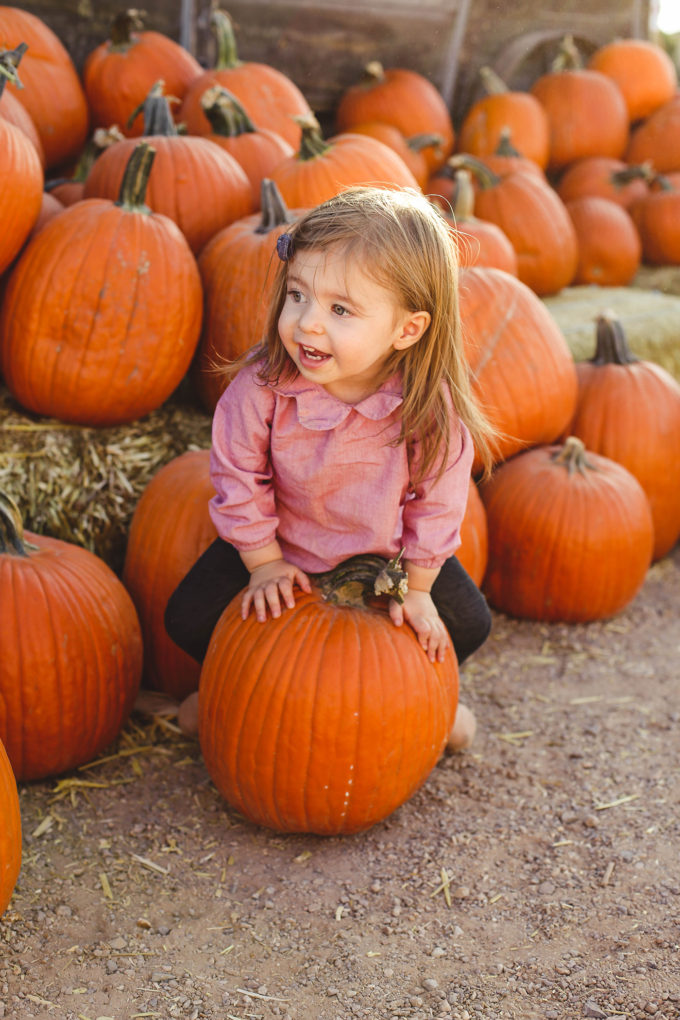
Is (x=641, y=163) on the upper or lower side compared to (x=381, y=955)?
upper

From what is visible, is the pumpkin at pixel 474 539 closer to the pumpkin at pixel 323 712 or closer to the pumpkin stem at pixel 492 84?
the pumpkin at pixel 323 712

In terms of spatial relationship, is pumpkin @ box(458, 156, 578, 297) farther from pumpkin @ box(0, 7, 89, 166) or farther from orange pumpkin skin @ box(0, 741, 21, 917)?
orange pumpkin skin @ box(0, 741, 21, 917)

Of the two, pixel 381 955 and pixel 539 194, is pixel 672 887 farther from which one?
pixel 539 194

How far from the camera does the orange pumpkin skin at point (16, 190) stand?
281 centimetres

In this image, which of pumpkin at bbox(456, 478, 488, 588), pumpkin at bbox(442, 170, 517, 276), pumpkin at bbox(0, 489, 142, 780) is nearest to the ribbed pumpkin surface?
pumpkin at bbox(0, 489, 142, 780)

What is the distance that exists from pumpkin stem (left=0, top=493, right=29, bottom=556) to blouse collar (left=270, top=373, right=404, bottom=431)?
74cm

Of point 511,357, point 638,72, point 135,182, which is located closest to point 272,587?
point 135,182

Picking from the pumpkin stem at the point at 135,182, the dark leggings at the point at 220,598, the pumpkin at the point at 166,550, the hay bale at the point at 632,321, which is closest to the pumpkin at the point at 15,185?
the pumpkin stem at the point at 135,182

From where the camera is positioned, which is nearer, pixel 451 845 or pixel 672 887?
pixel 672 887

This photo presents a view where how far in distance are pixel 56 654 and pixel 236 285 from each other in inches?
53.0

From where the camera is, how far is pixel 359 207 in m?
2.03

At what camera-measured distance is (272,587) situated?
7.39ft

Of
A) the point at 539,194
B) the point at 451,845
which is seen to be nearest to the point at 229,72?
the point at 539,194

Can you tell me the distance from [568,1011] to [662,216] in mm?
5322
